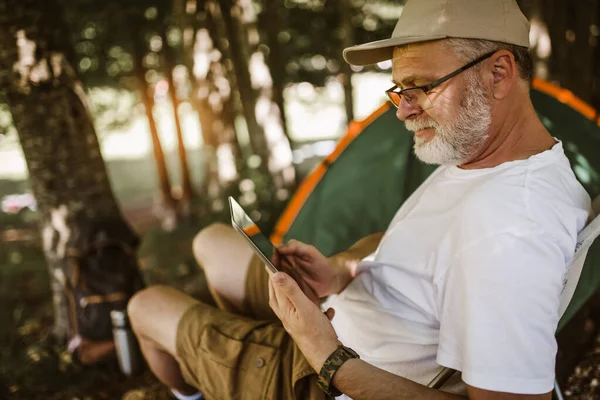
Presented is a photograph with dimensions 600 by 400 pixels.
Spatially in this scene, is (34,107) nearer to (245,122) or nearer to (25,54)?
(25,54)

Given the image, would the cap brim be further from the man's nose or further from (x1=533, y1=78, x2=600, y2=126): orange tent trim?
(x1=533, y1=78, x2=600, y2=126): orange tent trim

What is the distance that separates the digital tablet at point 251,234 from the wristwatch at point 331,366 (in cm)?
24

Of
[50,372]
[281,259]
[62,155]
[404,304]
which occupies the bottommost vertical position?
[50,372]

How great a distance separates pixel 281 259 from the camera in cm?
150

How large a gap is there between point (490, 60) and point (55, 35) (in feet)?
6.53

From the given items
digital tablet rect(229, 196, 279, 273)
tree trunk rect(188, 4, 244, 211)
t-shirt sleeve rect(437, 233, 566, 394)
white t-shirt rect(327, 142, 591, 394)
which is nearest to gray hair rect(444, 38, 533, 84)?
white t-shirt rect(327, 142, 591, 394)

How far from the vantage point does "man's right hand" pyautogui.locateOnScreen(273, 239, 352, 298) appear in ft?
5.04

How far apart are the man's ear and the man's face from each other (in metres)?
0.03

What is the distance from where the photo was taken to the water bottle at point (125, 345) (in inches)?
89.8

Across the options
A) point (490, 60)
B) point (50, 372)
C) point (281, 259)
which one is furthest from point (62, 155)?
point (490, 60)

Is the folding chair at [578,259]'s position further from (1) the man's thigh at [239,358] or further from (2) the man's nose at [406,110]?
(2) the man's nose at [406,110]

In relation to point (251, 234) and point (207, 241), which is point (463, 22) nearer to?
point (251, 234)

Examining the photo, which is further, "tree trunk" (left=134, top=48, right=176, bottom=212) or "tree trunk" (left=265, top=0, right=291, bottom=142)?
"tree trunk" (left=265, top=0, right=291, bottom=142)

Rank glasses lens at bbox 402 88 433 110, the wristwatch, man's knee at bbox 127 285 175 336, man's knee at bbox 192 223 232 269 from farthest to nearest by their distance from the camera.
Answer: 1. man's knee at bbox 192 223 232 269
2. man's knee at bbox 127 285 175 336
3. glasses lens at bbox 402 88 433 110
4. the wristwatch
